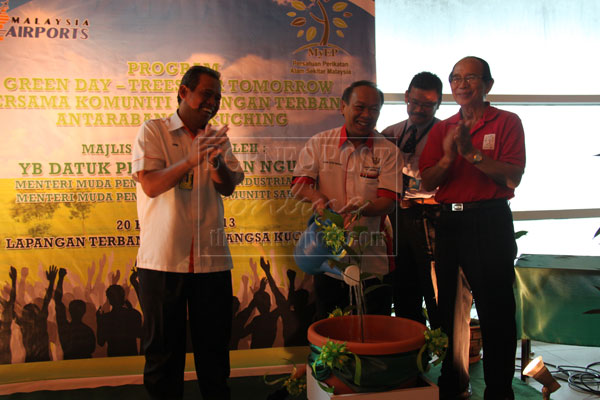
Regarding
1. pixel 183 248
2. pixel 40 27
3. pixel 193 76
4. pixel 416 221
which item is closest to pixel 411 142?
pixel 416 221

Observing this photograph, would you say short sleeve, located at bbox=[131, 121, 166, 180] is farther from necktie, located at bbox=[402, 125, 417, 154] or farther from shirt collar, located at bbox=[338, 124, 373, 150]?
necktie, located at bbox=[402, 125, 417, 154]

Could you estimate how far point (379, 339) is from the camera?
1715 millimetres

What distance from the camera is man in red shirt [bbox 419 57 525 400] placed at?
217 centimetres

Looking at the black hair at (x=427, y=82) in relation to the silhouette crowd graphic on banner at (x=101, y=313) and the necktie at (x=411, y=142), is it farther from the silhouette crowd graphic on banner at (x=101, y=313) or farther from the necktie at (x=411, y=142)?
the silhouette crowd graphic on banner at (x=101, y=313)

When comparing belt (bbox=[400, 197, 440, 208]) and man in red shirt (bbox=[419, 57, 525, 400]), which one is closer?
man in red shirt (bbox=[419, 57, 525, 400])

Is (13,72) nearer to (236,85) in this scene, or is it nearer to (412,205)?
(236,85)

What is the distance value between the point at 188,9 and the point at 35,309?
2017 mm

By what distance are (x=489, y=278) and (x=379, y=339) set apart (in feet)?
2.53

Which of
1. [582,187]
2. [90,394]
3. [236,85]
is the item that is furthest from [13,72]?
[582,187]

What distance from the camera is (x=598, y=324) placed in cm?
268

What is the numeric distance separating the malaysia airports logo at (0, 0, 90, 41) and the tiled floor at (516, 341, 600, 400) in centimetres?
340

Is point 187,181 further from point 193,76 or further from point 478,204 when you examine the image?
point 478,204

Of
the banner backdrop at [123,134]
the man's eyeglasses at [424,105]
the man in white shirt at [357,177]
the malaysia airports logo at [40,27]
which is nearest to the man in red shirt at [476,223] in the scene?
the man in white shirt at [357,177]

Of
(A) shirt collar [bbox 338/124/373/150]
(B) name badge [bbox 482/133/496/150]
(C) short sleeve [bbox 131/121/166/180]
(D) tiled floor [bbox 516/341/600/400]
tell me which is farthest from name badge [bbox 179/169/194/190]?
(D) tiled floor [bbox 516/341/600/400]
